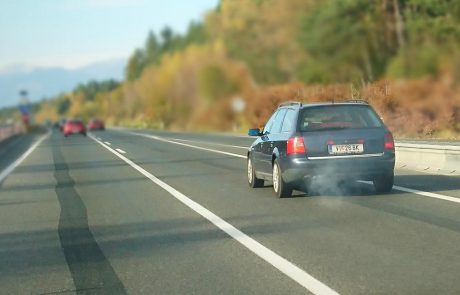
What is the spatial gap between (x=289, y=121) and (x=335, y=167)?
1242mm

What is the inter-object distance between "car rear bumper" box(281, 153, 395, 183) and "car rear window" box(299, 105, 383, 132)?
59 centimetres

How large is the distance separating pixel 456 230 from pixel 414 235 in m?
0.61

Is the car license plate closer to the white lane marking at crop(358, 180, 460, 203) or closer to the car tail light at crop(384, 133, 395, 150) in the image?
the car tail light at crop(384, 133, 395, 150)

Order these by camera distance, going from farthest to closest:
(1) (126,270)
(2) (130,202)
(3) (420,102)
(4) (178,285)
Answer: (3) (420,102) → (2) (130,202) → (1) (126,270) → (4) (178,285)

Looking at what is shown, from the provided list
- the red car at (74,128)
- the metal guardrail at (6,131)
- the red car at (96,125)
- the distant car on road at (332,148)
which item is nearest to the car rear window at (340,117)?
the distant car on road at (332,148)

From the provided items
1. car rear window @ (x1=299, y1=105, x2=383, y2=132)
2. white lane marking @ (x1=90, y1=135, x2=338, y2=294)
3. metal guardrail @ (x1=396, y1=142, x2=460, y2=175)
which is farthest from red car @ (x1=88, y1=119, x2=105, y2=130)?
car rear window @ (x1=299, y1=105, x2=383, y2=132)

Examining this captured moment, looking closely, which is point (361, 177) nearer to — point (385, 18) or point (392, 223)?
point (392, 223)

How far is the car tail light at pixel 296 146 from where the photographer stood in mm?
11430

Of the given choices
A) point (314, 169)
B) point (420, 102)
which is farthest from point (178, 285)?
point (420, 102)

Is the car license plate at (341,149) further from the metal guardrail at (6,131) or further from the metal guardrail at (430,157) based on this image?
the metal guardrail at (6,131)

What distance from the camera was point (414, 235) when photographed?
804 centimetres

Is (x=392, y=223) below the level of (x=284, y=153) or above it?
below

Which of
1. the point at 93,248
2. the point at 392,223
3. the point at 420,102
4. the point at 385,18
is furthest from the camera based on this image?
the point at 385,18

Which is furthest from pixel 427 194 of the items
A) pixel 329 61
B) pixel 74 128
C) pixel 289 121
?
pixel 74 128
